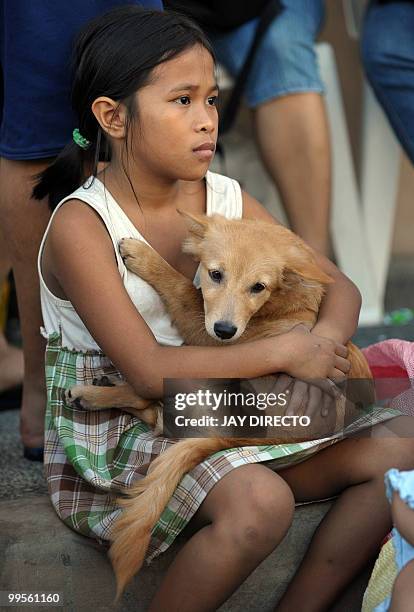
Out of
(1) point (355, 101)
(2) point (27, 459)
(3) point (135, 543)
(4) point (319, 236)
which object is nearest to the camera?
(3) point (135, 543)

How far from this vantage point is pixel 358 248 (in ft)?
12.2

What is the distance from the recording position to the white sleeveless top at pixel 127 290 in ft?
7.50

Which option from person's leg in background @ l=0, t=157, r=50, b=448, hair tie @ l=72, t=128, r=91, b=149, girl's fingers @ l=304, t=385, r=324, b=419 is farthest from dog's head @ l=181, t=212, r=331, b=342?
person's leg in background @ l=0, t=157, r=50, b=448

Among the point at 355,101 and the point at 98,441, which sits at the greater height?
the point at 355,101

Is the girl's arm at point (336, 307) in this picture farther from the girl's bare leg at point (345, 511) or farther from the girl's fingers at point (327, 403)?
the girl's bare leg at point (345, 511)

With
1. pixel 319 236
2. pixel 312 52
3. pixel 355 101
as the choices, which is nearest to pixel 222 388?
pixel 319 236

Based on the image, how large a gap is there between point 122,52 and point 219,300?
0.59 m

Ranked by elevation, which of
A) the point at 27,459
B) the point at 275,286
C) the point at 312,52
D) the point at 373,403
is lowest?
the point at 27,459

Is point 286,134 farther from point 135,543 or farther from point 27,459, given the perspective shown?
point 135,543

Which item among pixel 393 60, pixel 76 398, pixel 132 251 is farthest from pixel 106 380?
pixel 393 60

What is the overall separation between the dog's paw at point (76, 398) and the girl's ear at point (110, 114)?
1.91 feet

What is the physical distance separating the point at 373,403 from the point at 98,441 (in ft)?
2.11

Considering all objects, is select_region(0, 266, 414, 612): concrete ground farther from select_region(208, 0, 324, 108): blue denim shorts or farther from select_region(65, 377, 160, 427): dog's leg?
select_region(208, 0, 324, 108): blue denim shorts

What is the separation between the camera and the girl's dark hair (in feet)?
7.29
